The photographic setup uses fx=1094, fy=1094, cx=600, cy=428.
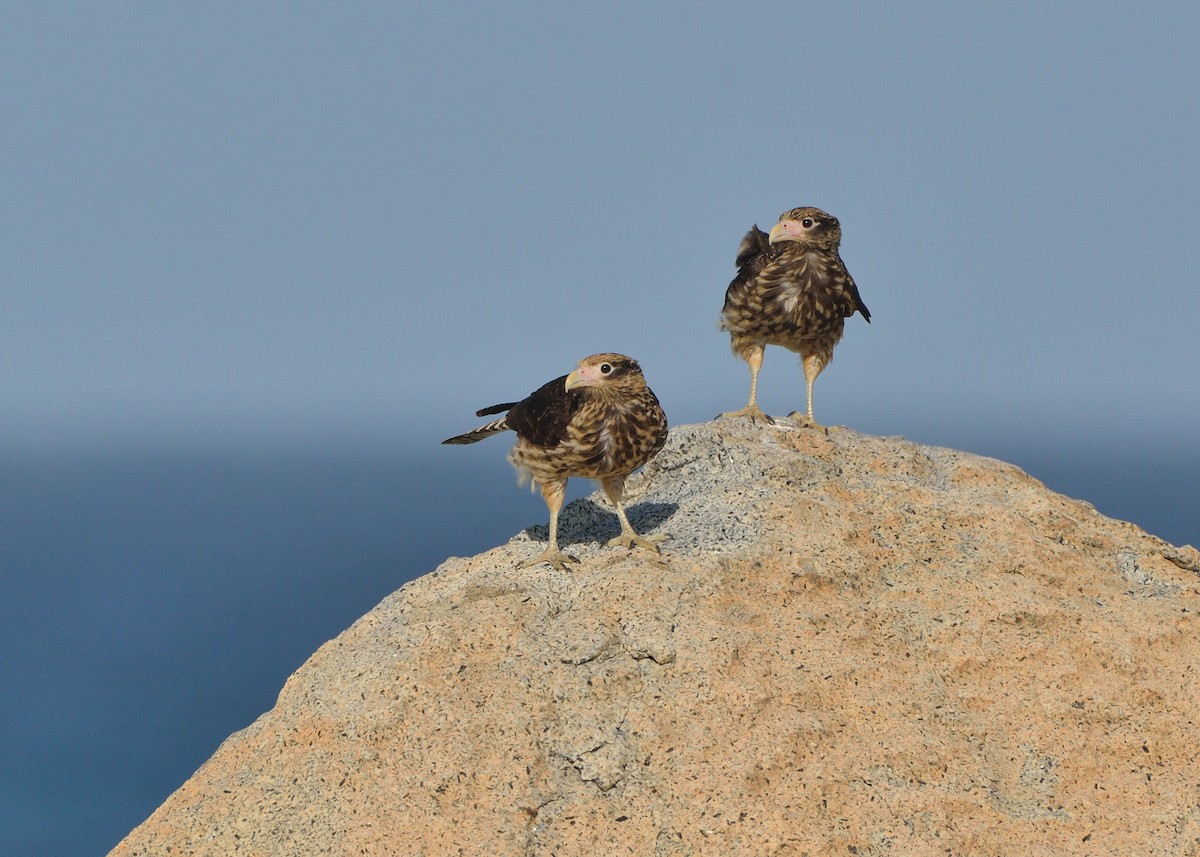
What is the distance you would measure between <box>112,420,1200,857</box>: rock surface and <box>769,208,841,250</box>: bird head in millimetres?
4529

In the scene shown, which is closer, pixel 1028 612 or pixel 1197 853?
pixel 1197 853

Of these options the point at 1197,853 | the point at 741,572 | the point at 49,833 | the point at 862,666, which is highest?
the point at 741,572

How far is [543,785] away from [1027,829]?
11.1 feet

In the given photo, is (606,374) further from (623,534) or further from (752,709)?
(752,709)

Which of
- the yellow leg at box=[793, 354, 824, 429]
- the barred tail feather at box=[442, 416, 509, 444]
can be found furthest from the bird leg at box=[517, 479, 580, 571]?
the yellow leg at box=[793, 354, 824, 429]

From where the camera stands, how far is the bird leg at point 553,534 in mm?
9500

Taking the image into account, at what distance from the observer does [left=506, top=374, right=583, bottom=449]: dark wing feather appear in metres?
Result: 9.62

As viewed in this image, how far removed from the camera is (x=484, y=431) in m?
11.1

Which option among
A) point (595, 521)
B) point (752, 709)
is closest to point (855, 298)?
point (595, 521)

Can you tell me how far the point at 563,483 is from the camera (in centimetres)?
1018

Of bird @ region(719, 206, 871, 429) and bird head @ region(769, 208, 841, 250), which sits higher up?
bird head @ region(769, 208, 841, 250)

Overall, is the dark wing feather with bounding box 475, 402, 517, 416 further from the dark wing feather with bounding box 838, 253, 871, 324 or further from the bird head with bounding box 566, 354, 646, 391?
the dark wing feather with bounding box 838, 253, 871, 324

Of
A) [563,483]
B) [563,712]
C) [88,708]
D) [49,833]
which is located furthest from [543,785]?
[88,708]

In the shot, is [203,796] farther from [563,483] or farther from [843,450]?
[843,450]
